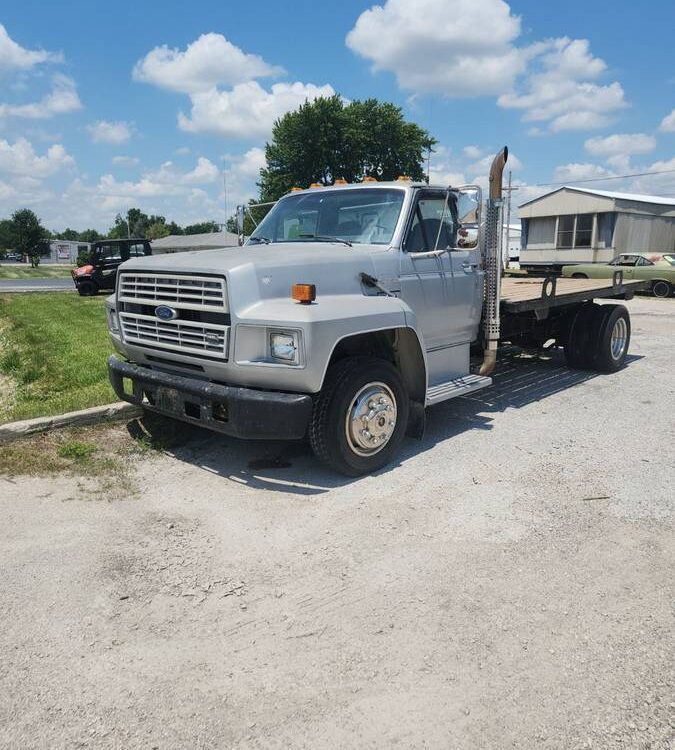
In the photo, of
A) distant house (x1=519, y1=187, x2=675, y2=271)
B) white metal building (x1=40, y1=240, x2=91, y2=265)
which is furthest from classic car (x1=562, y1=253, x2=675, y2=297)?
white metal building (x1=40, y1=240, x2=91, y2=265)

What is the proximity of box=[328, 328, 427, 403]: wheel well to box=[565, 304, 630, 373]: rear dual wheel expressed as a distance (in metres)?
4.22

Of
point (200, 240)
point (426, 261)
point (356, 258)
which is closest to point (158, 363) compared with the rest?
point (356, 258)

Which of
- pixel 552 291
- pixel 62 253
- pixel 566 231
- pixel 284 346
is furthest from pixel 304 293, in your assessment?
pixel 62 253

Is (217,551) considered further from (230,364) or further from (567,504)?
(567,504)

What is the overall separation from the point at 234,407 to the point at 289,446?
134 cm

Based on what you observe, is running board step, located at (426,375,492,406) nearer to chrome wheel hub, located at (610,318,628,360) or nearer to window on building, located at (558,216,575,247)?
chrome wheel hub, located at (610,318,628,360)

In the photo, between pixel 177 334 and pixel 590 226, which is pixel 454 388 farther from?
pixel 590 226

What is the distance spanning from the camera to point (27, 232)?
2547 inches

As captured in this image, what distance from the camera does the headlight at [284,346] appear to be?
3972 millimetres

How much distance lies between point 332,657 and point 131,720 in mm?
839

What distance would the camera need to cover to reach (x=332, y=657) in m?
2.67

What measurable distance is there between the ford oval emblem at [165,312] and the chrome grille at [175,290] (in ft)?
0.13

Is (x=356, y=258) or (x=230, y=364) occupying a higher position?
(x=356, y=258)

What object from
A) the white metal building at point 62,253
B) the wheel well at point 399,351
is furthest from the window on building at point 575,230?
the white metal building at point 62,253
